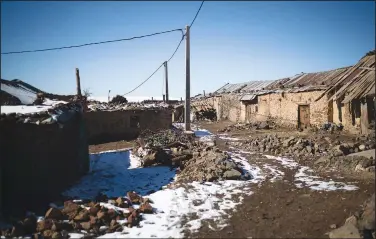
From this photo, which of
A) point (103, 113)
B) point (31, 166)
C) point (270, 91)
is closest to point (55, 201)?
point (31, 166)

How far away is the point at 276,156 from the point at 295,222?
6.10 meters

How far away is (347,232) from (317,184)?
3399 millimetres

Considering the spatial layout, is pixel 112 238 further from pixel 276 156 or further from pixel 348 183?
pixel 276 156

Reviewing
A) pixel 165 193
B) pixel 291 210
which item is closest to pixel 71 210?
Answer: pixel 165 193

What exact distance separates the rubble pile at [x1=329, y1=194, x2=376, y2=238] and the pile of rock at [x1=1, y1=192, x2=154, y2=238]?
4.05 meters

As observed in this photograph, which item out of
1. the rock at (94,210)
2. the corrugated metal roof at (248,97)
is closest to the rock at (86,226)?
the rock at (94,210)

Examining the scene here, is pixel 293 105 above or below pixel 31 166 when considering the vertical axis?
above

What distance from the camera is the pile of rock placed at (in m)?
5.54

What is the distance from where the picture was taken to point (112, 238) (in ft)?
17.9

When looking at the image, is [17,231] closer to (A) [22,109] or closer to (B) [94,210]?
(B) [94,210]

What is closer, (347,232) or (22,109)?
(347,232)

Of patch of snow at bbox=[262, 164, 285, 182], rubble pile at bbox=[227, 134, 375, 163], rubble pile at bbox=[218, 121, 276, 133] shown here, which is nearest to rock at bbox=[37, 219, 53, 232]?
patch of snow at bbox=[262, 164, 285, 182]

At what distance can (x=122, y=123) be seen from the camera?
57.3 ft

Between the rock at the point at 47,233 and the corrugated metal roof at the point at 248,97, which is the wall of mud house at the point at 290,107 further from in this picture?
the rock at the point at 47,233
